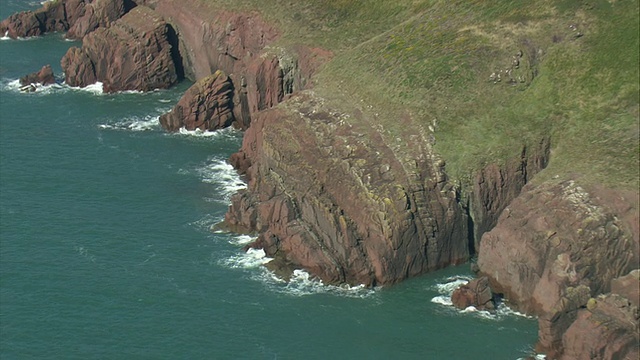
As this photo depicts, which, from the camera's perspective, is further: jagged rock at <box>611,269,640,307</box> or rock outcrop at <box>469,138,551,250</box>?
rock outcrop at <box>469,138,551,250</box>

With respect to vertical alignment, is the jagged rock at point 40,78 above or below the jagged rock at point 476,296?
above

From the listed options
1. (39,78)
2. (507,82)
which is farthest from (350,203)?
(39,78)

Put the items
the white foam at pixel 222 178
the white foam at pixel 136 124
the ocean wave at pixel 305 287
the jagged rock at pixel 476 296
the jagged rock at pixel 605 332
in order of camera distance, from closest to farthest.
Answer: the jagged rock at pixel 605 332 < the jagged rock at pixel 476 296 < the ocean wave at pixel 305 287 < the white foam at pixel 222 178 < the white foam at pixel 136 124

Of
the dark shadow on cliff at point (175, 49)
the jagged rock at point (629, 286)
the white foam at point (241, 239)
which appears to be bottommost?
the white foam at point (241, 239)

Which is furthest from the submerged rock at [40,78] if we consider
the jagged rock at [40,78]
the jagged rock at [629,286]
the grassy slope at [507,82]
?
the jagged rock at [629,286]

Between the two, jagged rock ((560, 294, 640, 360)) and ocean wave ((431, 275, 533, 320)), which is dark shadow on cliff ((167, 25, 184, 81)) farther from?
jagged rock ((560, 294, 640, 360))

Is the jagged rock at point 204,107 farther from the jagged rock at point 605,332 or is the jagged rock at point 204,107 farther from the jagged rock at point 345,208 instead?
the jagged rock at point 605,332

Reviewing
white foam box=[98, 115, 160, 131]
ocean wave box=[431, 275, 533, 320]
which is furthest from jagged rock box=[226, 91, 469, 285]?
white foam box=[98, 115, 160, 131]
